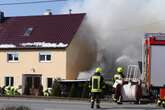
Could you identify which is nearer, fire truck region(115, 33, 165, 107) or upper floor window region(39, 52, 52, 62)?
fire truck region(115, 33, 165, 107)

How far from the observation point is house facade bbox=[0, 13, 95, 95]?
44.1 metres

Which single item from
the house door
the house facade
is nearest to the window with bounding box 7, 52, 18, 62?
the house facade

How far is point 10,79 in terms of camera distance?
46500mm

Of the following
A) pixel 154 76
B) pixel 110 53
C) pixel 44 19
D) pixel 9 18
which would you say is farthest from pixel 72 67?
pixel 154 76

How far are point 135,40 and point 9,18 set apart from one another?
Answer: 14.7 meters

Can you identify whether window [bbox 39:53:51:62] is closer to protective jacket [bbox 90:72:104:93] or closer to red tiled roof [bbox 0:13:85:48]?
red tiled roof [bbox 0:13:85:48]

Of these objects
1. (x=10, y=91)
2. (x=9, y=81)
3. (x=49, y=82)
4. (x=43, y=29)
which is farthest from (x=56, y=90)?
(x=43, y=29)

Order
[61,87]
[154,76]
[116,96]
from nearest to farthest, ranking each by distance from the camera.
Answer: [116,96] → [154,76] → [61,87]

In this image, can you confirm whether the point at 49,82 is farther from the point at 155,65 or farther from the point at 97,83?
the point at 97,83

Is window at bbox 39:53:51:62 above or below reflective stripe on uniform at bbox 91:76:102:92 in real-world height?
above

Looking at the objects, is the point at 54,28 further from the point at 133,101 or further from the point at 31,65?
the point at 133,101

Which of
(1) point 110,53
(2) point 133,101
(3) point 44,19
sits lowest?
(2) point 133,101

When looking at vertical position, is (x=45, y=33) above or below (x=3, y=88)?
above

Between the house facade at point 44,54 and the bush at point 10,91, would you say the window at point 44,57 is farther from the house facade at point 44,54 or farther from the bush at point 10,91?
the bush at point 10,91
